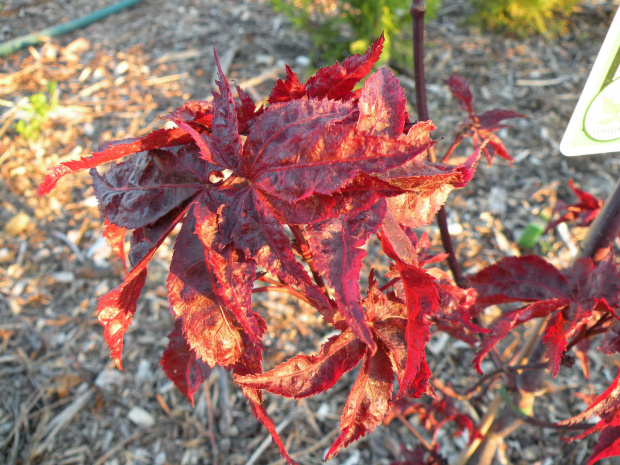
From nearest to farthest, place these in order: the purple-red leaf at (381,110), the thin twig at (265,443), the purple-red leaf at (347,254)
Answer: the purple-red leaf at (347,254)
the purple-red leaf at (381,110)
the thin twig at (265,443)

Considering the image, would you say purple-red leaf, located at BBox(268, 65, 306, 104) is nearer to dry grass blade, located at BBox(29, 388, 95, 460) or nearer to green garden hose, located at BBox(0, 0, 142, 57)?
dry grass blade, located at BBox(29, 388, 95, 460)

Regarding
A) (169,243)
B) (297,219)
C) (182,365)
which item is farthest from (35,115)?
(297,219)

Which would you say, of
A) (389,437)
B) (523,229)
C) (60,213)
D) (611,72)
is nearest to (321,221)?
(611,72)

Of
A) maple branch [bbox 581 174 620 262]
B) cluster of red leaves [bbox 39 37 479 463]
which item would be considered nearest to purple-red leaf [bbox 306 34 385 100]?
cluster of red leaves [bbox 39 37 479 463]

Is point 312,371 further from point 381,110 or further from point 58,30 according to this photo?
point 58,30

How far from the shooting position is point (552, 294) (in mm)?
1118

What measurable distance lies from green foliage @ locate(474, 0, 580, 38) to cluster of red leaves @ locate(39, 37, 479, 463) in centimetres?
363

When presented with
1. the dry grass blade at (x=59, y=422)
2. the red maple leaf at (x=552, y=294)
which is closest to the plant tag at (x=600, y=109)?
the red maple leaf at (x=552, y=294)

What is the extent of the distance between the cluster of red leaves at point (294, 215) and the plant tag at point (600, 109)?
0.39m

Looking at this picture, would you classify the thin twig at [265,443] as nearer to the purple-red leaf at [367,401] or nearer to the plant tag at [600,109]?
the purple-red leaf at [367,401]

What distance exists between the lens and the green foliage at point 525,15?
3.73 metres

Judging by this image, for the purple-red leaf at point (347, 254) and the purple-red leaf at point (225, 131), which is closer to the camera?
the purple-red leaf at point (347, 254)

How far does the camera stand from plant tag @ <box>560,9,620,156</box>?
37.4 inches

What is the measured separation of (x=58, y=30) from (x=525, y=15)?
384 cm
